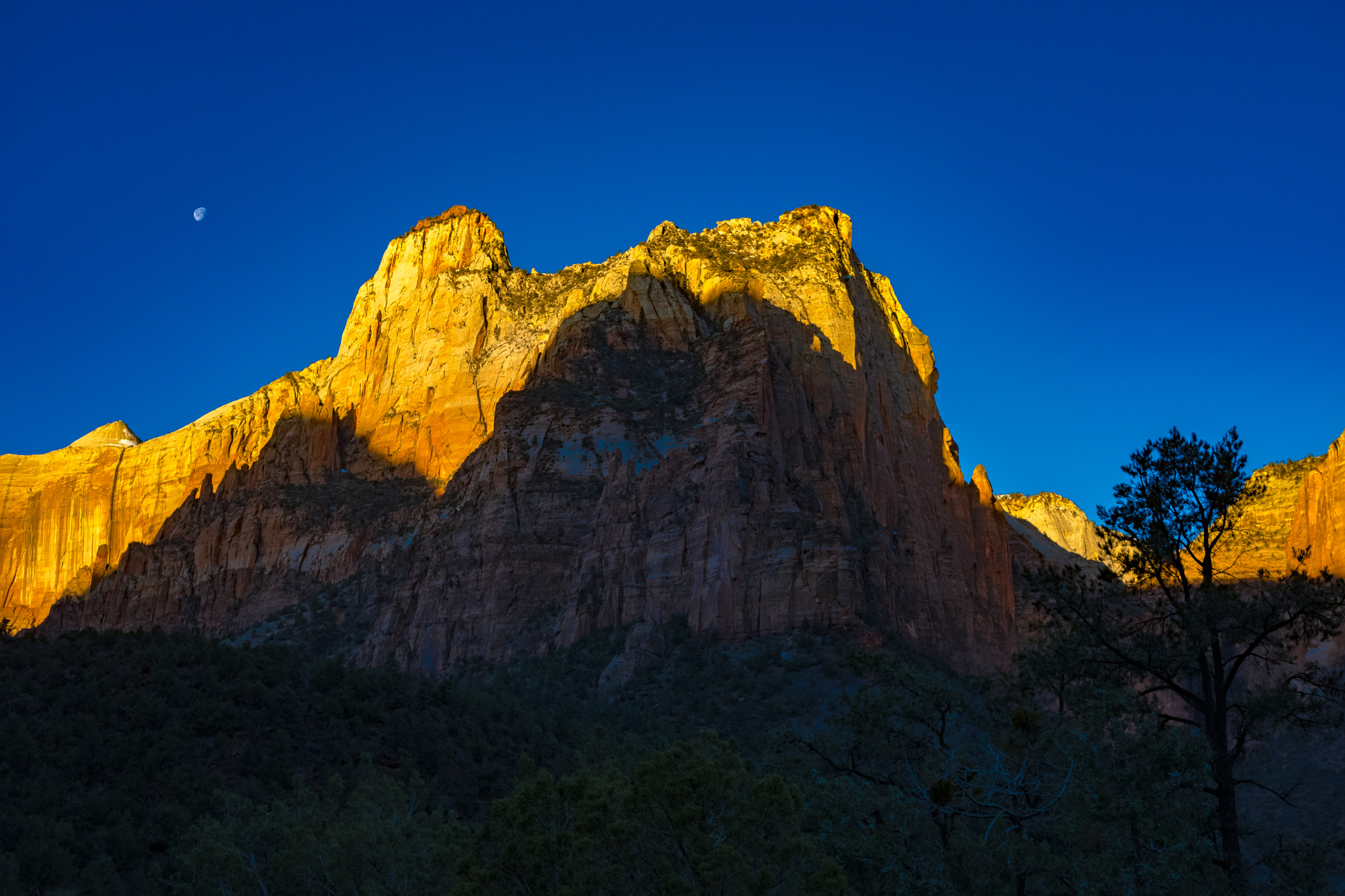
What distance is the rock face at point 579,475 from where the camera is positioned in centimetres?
7606

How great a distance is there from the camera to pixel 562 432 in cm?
8975

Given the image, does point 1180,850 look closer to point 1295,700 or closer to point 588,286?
point 1295,700

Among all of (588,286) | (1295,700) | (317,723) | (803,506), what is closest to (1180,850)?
(1295,700)

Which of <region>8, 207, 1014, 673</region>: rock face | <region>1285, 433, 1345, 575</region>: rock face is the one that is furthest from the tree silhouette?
<region>1285, 433, 1345, 575</region>: rock face

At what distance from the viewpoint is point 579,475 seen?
286 ft

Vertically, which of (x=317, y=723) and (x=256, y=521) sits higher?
(x=256, y=521)

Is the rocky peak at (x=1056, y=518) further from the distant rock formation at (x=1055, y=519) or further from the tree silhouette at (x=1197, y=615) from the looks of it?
the tree silhouette at (x=1197, y=615)

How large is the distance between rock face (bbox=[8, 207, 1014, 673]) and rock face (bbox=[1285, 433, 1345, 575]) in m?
21.7

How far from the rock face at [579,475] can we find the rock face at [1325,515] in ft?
71.1

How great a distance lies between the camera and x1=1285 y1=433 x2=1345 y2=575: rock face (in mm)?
78375

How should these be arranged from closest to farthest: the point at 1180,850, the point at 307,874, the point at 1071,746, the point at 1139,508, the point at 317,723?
the point at 1180,850 < the point at 1071,746 < the point at 1139,508 < the point at 307,874 < the point at 317,723

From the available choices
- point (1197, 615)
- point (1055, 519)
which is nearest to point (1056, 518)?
point (1055, 519)

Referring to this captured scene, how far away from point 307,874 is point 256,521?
293 feet

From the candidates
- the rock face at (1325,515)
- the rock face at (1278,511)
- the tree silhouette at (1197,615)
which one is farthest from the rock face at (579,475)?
the tree silhouette at (1197,615)
